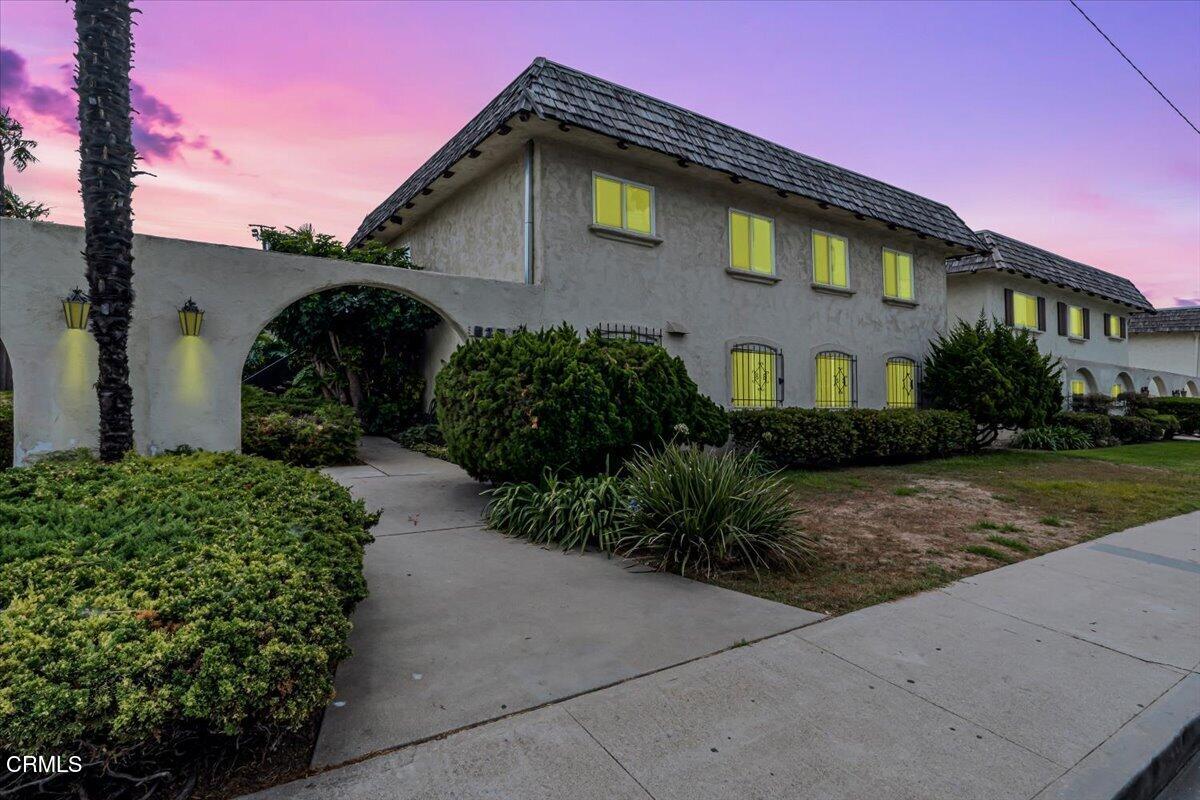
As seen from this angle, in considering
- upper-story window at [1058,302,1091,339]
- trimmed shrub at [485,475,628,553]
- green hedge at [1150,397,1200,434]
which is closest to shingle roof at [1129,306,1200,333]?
green hedge at [1150,397,1200,434]

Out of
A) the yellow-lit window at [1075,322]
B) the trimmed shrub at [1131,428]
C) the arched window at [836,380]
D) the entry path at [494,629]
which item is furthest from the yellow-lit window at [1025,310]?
the entry path at [494,629]

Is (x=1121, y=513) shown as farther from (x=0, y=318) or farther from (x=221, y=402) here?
(x=0, y=318)

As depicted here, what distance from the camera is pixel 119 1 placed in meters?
6.32

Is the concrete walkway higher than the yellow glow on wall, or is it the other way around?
the yellow glow on wall

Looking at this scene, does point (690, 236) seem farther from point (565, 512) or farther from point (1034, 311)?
point (1034, 311)

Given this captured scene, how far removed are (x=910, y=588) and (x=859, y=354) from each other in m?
10.6

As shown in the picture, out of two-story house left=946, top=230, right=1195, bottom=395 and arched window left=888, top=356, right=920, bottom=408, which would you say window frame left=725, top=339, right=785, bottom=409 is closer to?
arched window left=888, top=356, right=920, bottom=408

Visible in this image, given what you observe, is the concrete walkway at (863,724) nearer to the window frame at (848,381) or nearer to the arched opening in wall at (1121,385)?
the window frame at (848,381)

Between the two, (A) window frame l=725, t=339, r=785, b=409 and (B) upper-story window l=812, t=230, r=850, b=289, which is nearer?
(A) window frame l=725, t=339, r=785, b=409

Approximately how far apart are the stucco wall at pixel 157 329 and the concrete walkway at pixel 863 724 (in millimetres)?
7044

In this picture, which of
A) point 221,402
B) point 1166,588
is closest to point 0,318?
point 221,402

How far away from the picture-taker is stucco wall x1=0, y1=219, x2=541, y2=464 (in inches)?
268

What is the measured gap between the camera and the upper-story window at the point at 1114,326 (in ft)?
76.4

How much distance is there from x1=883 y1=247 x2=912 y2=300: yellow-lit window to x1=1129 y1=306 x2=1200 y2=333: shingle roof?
79.8 feet
